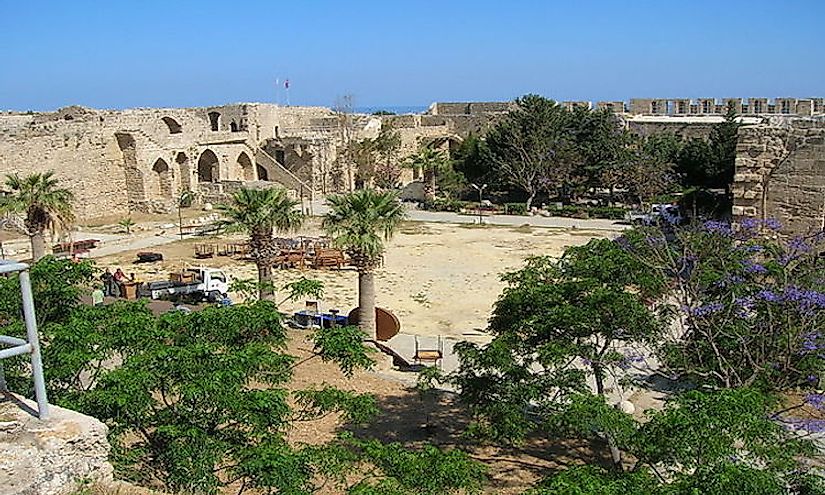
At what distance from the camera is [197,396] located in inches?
294

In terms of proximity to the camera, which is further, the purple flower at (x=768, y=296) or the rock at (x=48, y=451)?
the purple flower at (x=768, y=296)

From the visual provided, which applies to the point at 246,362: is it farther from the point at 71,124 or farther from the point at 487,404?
the point at 71,124

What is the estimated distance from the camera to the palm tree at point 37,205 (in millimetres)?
20078

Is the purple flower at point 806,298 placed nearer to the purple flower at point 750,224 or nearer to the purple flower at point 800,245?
the purple flower at point 800,245

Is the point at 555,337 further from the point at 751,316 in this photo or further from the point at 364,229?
the point at 364,229

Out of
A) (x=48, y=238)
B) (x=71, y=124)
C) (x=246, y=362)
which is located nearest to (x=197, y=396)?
(x=246, y=362)

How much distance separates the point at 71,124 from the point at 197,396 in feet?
105

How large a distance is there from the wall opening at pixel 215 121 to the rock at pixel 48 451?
42795 mm

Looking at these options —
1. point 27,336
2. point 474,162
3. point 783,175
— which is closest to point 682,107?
point 474,162

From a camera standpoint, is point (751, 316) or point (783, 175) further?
point (783, 175)

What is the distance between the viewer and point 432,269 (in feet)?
79.9

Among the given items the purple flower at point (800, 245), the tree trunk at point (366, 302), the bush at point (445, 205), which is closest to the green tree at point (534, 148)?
the bush at point (445, 205)

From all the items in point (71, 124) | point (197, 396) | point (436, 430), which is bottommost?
point (436, 430)

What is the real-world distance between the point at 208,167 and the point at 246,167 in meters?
2.21
